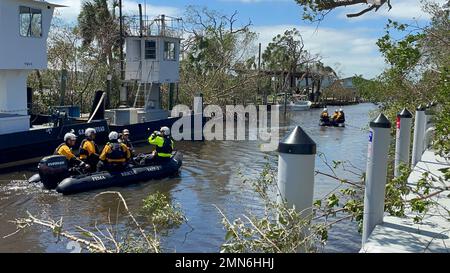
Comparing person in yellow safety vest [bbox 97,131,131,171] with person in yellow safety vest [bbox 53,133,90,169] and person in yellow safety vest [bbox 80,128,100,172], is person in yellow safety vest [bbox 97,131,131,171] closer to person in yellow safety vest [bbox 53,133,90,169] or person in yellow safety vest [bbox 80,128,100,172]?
person in yellow safety vest [bbox 80,128,100,172]

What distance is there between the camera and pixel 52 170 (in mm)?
13578

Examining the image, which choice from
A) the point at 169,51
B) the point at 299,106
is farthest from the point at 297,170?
the point at 299,106

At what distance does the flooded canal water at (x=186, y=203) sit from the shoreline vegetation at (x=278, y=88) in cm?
51

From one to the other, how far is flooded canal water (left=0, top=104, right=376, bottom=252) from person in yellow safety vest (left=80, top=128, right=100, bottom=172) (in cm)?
129

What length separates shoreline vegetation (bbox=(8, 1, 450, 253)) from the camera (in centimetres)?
414

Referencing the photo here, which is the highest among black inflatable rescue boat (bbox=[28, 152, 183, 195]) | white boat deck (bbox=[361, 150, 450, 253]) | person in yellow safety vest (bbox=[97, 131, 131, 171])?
white boat deck (bbox=[361, 150, 450, 253])

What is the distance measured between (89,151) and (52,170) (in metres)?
1.28

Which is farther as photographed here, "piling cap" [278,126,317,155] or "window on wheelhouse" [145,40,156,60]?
"window on wheelhouse" [145,40,156,60]

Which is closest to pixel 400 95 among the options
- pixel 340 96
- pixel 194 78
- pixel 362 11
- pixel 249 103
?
pixel 362 11

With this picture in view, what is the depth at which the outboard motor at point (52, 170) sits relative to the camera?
13.5m

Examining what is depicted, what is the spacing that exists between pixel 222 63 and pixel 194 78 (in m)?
3.52

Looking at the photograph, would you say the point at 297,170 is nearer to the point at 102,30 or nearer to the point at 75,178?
the point at 75,178

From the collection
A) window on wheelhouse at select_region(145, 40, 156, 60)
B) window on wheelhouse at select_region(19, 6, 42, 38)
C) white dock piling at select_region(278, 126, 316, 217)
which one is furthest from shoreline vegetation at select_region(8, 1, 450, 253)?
window on wheelhouse at select_region(19, 6, 42, 38)
